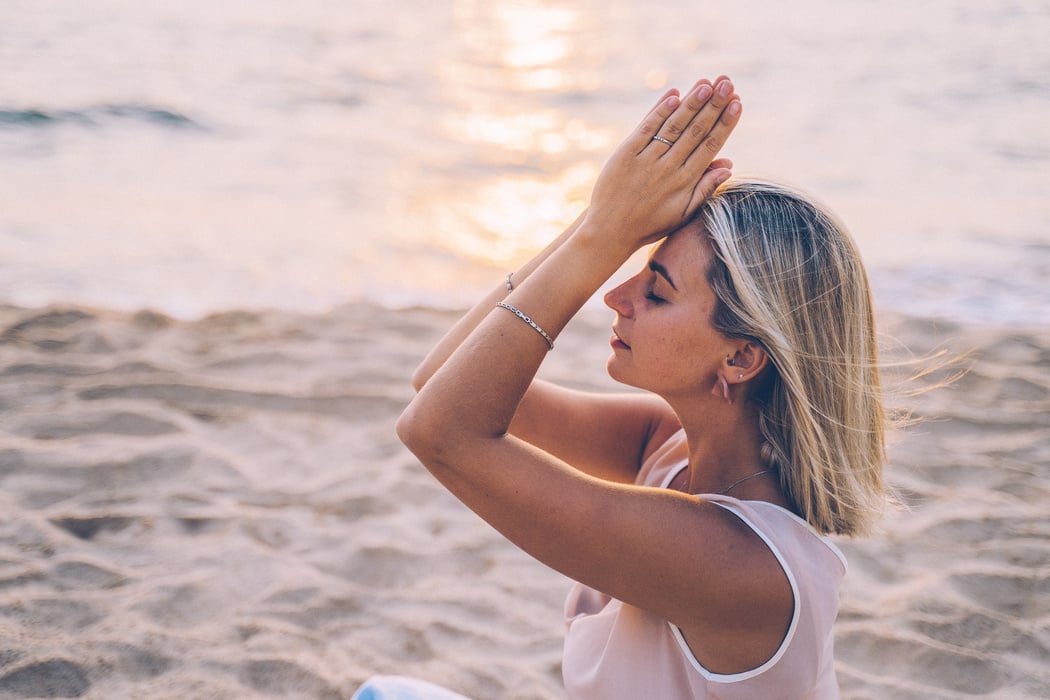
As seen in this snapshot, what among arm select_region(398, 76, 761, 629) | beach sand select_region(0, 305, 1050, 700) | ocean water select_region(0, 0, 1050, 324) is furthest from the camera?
ocean water select_region(0, 0, 1050, 324)

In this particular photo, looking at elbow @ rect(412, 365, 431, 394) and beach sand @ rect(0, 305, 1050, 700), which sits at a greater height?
elbow @ rect(412, 365, 431, 394)

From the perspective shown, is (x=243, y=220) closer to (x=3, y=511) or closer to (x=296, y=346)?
(x=296, y=346)

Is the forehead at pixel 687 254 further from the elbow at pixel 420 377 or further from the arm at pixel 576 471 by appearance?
the elbow at pixel 420 377

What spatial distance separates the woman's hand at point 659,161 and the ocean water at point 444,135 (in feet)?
14.5

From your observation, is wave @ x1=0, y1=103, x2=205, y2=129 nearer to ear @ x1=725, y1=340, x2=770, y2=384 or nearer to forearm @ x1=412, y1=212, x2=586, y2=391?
forearm @ x1=412, y1=212, x2=586, y2=391

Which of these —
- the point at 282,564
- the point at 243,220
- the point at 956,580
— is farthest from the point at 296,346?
the point at 956,580

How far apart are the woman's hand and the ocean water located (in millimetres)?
4416

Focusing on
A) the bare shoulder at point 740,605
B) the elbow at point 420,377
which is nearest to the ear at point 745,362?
the bare shoulder at point 740,605

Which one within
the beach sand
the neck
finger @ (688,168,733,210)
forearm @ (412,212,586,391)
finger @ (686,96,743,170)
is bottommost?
the beach sand

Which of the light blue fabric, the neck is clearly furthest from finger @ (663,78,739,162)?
the light blue fabric

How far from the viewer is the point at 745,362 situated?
2006 mm

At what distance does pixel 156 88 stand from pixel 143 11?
400 cm

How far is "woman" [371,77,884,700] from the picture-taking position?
5.91 ft

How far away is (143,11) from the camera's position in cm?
1449
